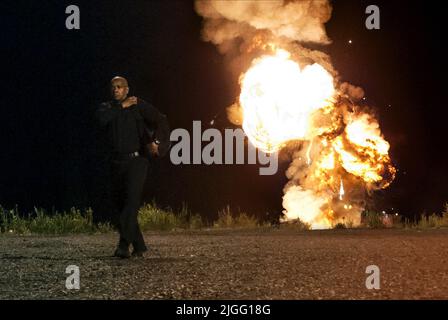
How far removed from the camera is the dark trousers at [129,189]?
438 inches

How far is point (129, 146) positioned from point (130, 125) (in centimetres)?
28

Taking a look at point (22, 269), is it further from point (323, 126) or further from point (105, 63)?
point (105, 63)

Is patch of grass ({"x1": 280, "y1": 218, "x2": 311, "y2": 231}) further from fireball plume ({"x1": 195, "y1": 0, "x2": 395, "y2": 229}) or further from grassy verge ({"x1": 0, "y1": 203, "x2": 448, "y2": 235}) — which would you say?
fireball plume ({"x1": 195, "y1": 0, "x2": 395, "y2": 229})

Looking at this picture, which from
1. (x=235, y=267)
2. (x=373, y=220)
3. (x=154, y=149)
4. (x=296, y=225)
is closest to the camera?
(x=235, y=267)

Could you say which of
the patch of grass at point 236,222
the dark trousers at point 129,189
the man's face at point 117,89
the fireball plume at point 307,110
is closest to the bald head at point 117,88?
the man's face at point 117,89

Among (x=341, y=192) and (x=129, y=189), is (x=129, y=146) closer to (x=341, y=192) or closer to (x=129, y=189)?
(x=129, y=189)

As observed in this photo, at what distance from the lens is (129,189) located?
11.2 m

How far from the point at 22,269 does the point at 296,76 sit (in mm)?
→ 10564

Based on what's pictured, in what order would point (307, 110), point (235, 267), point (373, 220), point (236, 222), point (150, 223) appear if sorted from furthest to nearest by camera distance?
1. point (307, 110)
2. point (236, 222)
3. point (150, 223)
4. point (373, 220)
5. point (235, 267)

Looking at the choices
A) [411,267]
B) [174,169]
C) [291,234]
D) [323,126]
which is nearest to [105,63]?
[174,169]

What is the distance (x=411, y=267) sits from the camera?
9844 millimetres

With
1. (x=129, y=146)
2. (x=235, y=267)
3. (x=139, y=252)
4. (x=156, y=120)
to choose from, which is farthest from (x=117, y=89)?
(x=235, y=267)

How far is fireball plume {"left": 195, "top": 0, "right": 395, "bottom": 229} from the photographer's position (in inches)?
757

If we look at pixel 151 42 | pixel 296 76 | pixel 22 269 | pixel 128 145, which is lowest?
pixel 22 269
